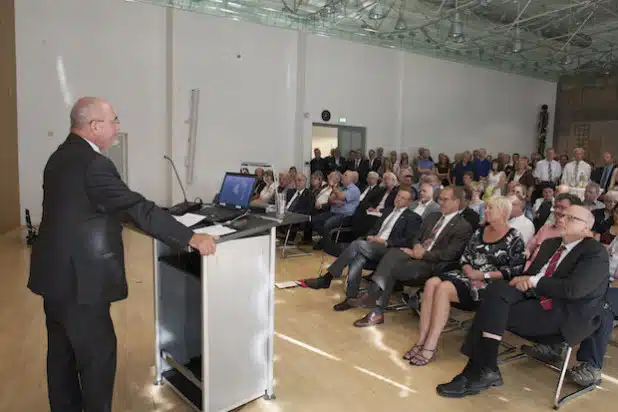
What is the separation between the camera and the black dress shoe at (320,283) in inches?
173

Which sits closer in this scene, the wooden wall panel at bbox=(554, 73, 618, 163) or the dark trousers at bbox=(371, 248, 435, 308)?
the dark trousers at bbox=(371, 248, 435, 308)

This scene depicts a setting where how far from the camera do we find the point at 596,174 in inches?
325

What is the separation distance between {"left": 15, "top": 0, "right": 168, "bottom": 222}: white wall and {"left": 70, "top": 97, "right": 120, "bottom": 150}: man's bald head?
293 inches

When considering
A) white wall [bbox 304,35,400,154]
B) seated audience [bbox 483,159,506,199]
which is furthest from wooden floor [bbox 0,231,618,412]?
white wall [bbox 304,35,400,154]

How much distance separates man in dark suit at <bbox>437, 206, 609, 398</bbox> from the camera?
234 cm

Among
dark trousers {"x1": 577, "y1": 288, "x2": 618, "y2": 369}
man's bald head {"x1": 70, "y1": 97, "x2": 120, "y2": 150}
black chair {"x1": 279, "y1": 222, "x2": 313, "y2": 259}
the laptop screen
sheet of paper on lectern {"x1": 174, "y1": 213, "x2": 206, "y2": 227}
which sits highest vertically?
man's bald head {"x1": 70, "y1": 97, "x2": 120, "y2": 150}

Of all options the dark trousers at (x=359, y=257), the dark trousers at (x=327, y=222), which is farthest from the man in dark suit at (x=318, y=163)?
the dark trousers at (x=359, y=257)

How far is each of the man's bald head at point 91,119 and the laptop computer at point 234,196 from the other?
756 millimetres

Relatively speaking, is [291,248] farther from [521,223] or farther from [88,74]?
[88,74]

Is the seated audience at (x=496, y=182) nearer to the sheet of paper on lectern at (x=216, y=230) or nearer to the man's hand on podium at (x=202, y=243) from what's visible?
the sheet of paper on lectern at (x=216, y=230)

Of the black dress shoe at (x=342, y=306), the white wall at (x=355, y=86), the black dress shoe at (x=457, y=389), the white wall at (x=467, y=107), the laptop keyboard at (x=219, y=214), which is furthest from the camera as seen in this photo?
the white wall at (x=467, y=107)

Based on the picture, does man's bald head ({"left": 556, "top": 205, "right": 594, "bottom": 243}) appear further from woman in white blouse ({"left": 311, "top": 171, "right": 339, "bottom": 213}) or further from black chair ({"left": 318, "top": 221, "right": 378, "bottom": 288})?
woman in white blouse ({"left": 311, "top": 171, "right": 339, "bottom": 213})

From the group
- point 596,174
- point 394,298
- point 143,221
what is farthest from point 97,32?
point 596,174

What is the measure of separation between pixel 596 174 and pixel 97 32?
9697 millimetres
